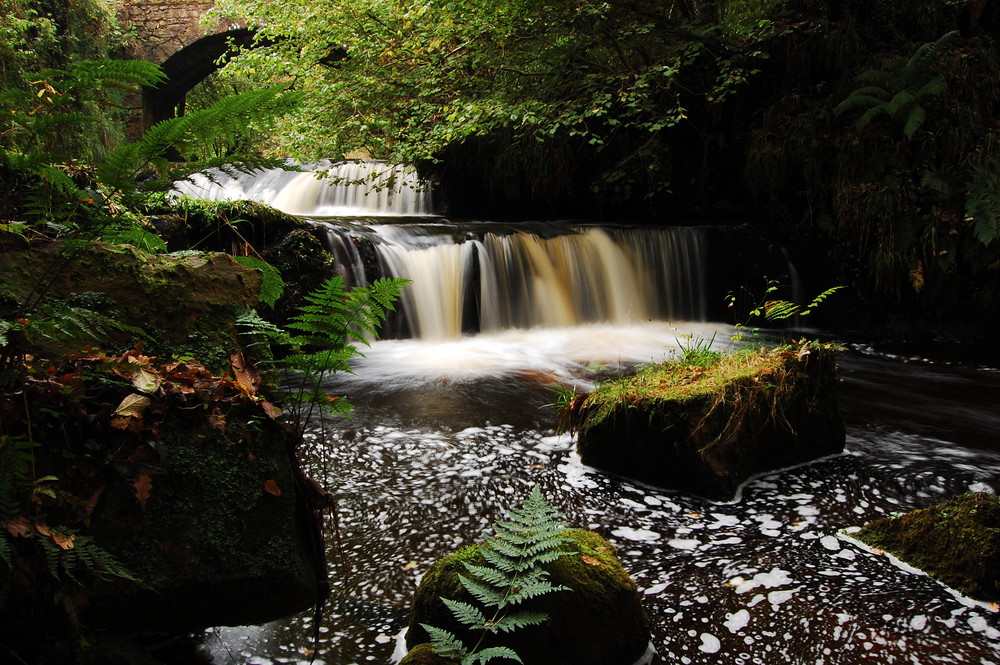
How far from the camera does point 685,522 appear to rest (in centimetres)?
352

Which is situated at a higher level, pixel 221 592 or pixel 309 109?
pixel 309 109

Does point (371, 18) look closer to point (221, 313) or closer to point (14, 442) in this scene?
point (221, 313)

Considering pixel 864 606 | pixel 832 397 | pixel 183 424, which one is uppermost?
pixel 183 424

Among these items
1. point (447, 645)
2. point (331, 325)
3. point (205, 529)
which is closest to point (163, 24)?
point (331, 325)

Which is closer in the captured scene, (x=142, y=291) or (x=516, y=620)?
(x=516, y=620)

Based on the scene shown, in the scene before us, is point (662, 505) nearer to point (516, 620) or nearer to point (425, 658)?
point (516, 620)

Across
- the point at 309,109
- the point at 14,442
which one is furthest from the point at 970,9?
the point at 14,442

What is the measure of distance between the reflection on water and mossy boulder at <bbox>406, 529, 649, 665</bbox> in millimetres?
223

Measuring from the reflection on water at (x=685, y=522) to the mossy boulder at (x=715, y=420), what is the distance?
128mm

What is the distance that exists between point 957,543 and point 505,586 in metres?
2.10

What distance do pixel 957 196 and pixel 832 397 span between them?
5.95 m

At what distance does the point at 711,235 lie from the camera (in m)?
10.1

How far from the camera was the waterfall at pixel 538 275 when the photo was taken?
8.75 m

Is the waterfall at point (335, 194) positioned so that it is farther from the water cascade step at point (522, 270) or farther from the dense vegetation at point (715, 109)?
the water cascade step at point (522, 270)
